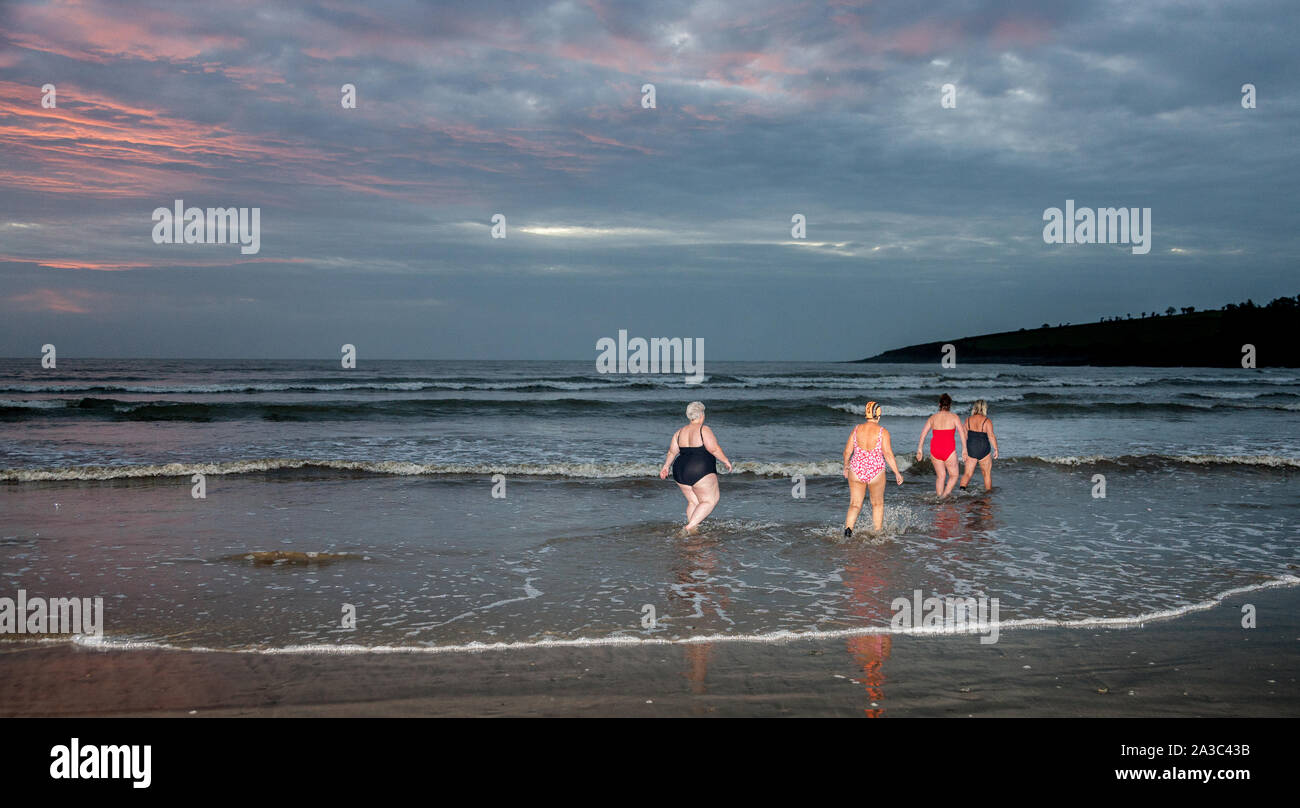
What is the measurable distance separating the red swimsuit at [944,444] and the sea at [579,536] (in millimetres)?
843

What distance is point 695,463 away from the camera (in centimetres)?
1065

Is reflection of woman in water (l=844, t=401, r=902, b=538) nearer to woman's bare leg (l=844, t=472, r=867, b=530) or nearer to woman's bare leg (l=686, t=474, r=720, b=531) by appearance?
woman's bare leg (l=844, t=472, r=867, b=530)

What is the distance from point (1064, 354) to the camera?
107750 millimetres

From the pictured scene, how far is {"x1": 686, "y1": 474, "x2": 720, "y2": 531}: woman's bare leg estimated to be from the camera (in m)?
10.8

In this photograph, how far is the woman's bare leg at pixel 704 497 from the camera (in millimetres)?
10758

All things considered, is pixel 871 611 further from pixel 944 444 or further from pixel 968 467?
pixel 968 467

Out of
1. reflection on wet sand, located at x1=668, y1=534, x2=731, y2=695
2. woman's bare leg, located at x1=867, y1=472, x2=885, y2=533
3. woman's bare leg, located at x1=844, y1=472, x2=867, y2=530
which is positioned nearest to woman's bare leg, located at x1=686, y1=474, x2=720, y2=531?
reflection on wet sand, located at x1=668, y1=534, x2=731, y2=695

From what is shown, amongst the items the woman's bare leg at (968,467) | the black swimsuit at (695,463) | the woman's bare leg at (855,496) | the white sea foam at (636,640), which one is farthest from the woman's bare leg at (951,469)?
the white sea foam at (636,640)

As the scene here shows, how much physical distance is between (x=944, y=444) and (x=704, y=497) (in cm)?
583

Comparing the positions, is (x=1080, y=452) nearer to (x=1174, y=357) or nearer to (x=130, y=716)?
(x=130, y=716)

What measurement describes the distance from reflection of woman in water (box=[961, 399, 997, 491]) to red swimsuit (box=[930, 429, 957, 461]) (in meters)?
0.95

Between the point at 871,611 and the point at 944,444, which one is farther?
the point at 944,444
